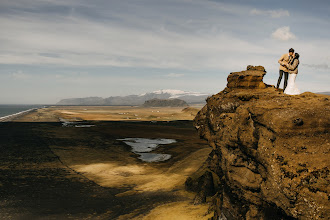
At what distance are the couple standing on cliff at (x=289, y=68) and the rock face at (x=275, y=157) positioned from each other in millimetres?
922

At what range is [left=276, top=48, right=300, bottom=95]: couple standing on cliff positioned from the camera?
11.0 m

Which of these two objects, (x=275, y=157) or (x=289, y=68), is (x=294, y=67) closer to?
(x=289, y=68)

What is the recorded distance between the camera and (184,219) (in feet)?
36.2

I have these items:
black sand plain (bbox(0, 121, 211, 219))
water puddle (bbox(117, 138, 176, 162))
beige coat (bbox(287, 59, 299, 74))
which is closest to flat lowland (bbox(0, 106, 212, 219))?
black sand plain (bbox(0, 121, 211, 219))

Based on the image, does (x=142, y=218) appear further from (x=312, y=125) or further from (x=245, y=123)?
(x=312, y=125)

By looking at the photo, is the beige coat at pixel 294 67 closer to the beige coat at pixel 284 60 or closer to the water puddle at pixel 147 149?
the beige coat at pixel 284 60

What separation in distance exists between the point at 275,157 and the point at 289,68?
5.99 m

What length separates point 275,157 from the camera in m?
7.28

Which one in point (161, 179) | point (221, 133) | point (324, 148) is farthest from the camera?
point (161, 179)

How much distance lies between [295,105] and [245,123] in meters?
2.03

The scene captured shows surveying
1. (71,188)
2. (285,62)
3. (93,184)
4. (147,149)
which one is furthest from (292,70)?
(147,149)

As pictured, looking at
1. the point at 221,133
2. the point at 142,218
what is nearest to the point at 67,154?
the point at 142,218

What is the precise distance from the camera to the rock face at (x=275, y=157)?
6438 mm

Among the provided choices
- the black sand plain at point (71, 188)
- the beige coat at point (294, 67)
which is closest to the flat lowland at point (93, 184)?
the black sand plain at point (71, 188)
